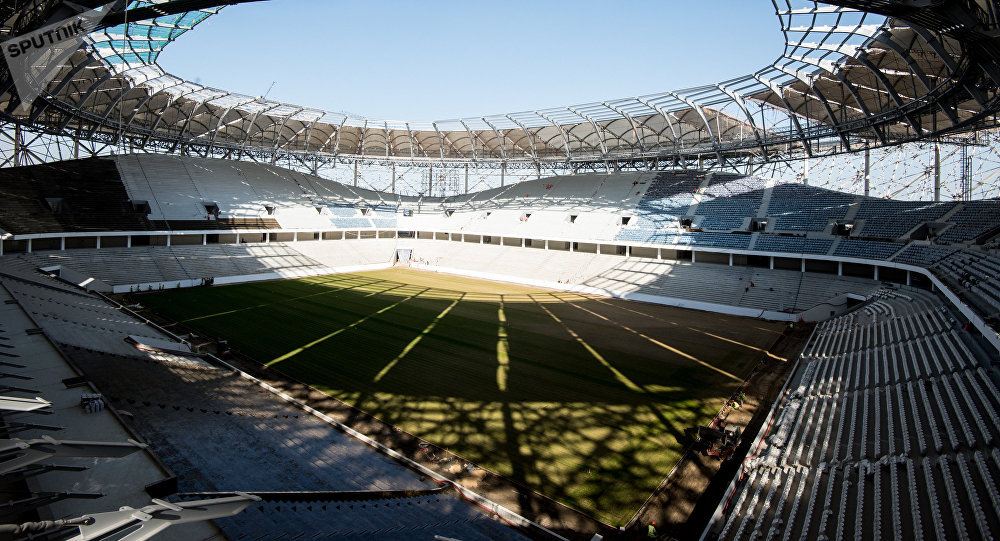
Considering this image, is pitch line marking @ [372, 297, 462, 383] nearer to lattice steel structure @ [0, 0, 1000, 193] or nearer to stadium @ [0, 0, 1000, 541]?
stadium @ [0, 0, 1000, 541]

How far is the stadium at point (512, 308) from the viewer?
7469mm

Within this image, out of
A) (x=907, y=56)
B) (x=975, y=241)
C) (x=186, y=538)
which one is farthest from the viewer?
(x=975, y=241)

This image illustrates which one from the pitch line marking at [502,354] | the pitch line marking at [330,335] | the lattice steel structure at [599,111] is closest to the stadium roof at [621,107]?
the lattice steel structure at [599,111]

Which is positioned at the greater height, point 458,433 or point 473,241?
point 473,241

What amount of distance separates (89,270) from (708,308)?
123 feet

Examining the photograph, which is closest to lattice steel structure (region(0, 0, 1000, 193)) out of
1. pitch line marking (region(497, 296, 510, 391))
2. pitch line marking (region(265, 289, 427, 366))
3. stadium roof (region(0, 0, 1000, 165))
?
stadium roof (region(0, 0, 1000, 165))

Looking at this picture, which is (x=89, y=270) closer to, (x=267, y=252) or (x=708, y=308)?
(x=267, y=252)

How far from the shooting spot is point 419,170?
54.7m

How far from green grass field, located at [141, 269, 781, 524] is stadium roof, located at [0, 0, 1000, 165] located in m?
10.7

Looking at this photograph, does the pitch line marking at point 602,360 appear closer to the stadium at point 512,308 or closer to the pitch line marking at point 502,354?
the stadium at point 512,308

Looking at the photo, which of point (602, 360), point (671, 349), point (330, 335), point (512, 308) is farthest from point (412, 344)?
point (671, 349)

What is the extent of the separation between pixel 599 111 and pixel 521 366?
23974 millimetres

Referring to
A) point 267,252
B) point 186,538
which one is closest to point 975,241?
point 186,538

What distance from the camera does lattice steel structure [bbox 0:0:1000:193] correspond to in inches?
553
